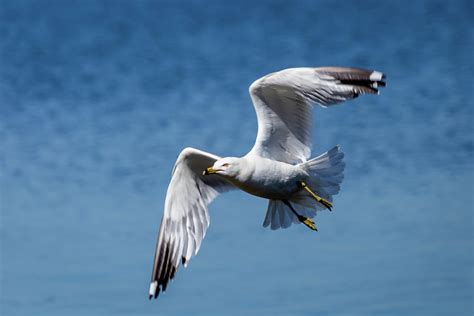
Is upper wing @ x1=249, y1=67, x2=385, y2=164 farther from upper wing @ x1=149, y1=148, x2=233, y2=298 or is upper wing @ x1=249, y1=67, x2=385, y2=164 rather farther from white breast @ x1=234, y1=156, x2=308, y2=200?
upper wing @ x1=149, y1=148, x2=233, y2=298

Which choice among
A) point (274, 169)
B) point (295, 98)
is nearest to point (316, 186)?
point (274, 169)

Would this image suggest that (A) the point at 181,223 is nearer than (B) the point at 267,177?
No

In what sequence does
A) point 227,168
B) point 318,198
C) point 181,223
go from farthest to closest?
point 181,223, point 318,198, point 227,168

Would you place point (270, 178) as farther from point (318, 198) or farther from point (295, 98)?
point (295, 98)

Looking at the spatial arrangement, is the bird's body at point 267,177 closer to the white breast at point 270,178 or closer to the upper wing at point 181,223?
the white breast at point 270,178

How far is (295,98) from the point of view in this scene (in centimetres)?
692

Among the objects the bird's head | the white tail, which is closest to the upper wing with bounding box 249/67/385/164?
the white tail

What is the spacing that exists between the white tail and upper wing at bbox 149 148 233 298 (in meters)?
0.64

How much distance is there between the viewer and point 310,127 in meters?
7.11

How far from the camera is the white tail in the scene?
23.6 feet

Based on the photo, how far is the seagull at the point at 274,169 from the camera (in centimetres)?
681

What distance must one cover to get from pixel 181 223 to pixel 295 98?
58.1 inches

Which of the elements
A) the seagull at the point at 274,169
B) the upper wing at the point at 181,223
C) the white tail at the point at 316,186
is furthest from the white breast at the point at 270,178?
the upper wing at the point at 181,223

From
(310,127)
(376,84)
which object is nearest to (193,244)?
(310,127)
